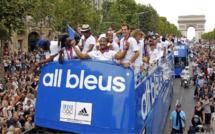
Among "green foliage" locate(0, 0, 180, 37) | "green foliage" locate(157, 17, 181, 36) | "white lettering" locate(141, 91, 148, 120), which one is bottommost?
"white lettering" locate(141, 91, 148, 120)

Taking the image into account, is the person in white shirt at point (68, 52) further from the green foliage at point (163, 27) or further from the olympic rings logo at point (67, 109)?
the green foliage at point (163, 27)

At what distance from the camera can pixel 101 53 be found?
418 inches

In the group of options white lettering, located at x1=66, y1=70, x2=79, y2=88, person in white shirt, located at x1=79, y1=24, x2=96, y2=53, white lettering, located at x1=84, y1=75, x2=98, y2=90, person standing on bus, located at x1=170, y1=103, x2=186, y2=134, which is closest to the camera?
white lettering, located at x1=84, y1=75, x2=98, y2=90

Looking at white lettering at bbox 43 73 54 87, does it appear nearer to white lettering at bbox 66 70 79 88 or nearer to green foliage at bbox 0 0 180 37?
white lettering at bbox 66 70 79 88

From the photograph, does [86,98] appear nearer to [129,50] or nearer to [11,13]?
[129,50]

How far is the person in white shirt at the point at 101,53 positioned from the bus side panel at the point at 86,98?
180 mm

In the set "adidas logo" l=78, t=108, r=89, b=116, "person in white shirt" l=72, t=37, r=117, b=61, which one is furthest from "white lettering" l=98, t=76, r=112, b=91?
"person in white shirt" l=72, t=37, r=117, b=61

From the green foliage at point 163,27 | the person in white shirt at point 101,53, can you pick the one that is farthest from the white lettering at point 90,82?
the green foliage at point 163,27

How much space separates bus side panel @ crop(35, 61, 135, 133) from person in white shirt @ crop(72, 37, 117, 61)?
0.18 metres

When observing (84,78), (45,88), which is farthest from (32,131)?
(84,78)

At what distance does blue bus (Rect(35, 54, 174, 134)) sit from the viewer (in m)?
9.22

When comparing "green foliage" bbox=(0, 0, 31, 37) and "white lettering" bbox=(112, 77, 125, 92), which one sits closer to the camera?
"white lettering" bbox=(112, 77, 125, 92)

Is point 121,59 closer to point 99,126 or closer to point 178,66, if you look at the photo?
point 99,126

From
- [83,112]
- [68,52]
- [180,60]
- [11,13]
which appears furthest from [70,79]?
[180,60]
